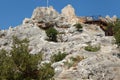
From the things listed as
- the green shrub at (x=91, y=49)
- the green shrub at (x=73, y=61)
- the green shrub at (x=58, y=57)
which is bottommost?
the green shrub at (x=73, y=61)

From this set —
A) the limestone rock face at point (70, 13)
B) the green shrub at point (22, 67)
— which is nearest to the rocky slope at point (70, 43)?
the limestone rock face at point (70, 13)

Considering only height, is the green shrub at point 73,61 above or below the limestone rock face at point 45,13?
below

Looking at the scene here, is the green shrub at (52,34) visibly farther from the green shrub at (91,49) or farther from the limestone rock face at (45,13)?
the green shrub at (91,49)

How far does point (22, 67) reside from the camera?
29.7 meters

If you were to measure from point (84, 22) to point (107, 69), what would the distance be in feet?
129

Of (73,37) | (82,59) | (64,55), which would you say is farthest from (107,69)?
(73,37)

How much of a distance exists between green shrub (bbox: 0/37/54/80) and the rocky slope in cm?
715

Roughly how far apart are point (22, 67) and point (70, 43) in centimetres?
2692

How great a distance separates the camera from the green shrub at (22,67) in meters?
29.4

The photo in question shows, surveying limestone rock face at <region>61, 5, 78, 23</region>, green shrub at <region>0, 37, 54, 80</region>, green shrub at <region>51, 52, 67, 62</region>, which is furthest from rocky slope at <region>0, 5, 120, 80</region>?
green shrub at <region>0, 37, 54, 80</region>

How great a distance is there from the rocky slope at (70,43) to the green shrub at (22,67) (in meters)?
7.15

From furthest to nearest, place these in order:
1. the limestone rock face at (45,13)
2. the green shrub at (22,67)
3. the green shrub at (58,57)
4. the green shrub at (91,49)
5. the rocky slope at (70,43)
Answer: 1. the limestone rock face at (45,13)
2. the green shrub at (91,49)
3. the green shrub at (58,57)
4. the rocky slope at (70,43)
5. the green shrub at (22,67)

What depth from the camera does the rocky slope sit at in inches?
1534

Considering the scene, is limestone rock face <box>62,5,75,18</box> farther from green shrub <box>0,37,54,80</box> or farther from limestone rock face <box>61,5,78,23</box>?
green shrub <box>0,37,54,80</box>
